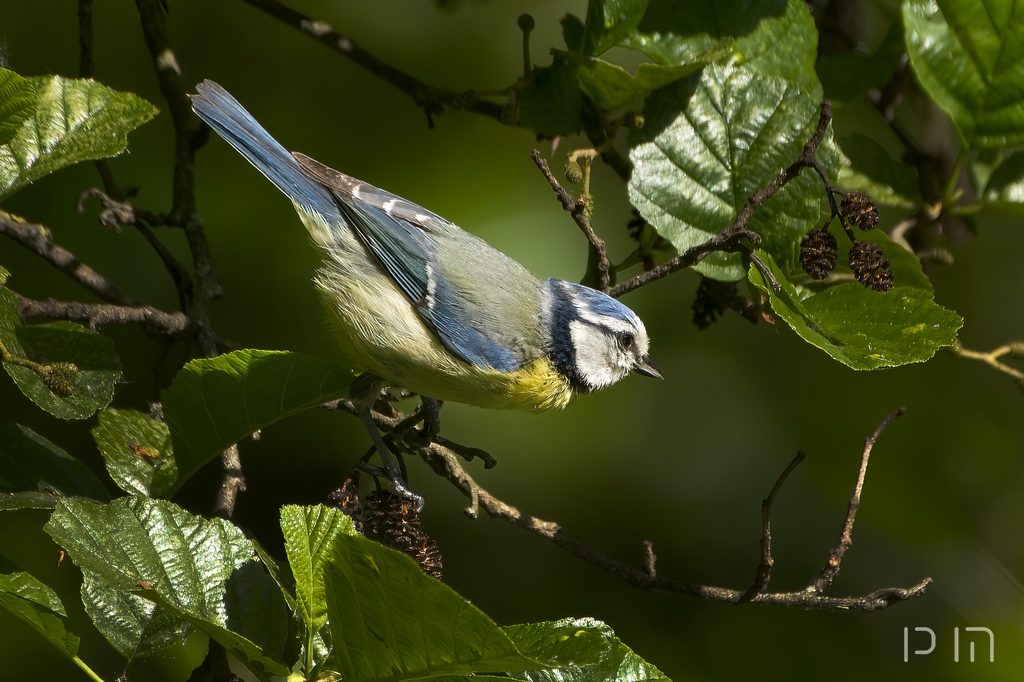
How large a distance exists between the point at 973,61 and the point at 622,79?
102 cm

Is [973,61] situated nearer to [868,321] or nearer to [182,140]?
[868,321]

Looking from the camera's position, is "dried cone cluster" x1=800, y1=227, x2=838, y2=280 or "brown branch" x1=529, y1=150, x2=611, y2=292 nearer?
"brown branch" x1=529, y1=150, x2=611, y2=292

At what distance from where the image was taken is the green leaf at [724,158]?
83.8 inches

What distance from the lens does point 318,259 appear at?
2.60m

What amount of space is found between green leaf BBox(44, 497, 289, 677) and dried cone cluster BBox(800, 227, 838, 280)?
137 centimetres

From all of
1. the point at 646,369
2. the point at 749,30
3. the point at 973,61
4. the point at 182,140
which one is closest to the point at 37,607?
the point at 182,140

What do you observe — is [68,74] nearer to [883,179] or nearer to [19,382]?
[19,382]

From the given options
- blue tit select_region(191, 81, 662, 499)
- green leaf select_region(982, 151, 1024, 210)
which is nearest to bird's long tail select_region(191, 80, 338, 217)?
blue tit select_region(191, 81, 662, 499)

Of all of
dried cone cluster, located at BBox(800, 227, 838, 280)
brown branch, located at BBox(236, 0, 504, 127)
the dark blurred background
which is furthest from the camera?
the dark blurred background

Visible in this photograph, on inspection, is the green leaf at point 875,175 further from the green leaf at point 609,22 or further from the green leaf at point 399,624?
the green leaf at point 399,624

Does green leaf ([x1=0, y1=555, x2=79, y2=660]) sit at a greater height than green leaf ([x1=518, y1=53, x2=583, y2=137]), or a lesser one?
lesser

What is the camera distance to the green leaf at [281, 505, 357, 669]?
1.43 meters

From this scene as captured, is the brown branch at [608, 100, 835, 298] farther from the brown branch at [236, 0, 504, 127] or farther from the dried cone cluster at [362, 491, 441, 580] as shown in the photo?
the brown branch at [236, 0, 504, 127]

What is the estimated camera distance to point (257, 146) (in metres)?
2.40
